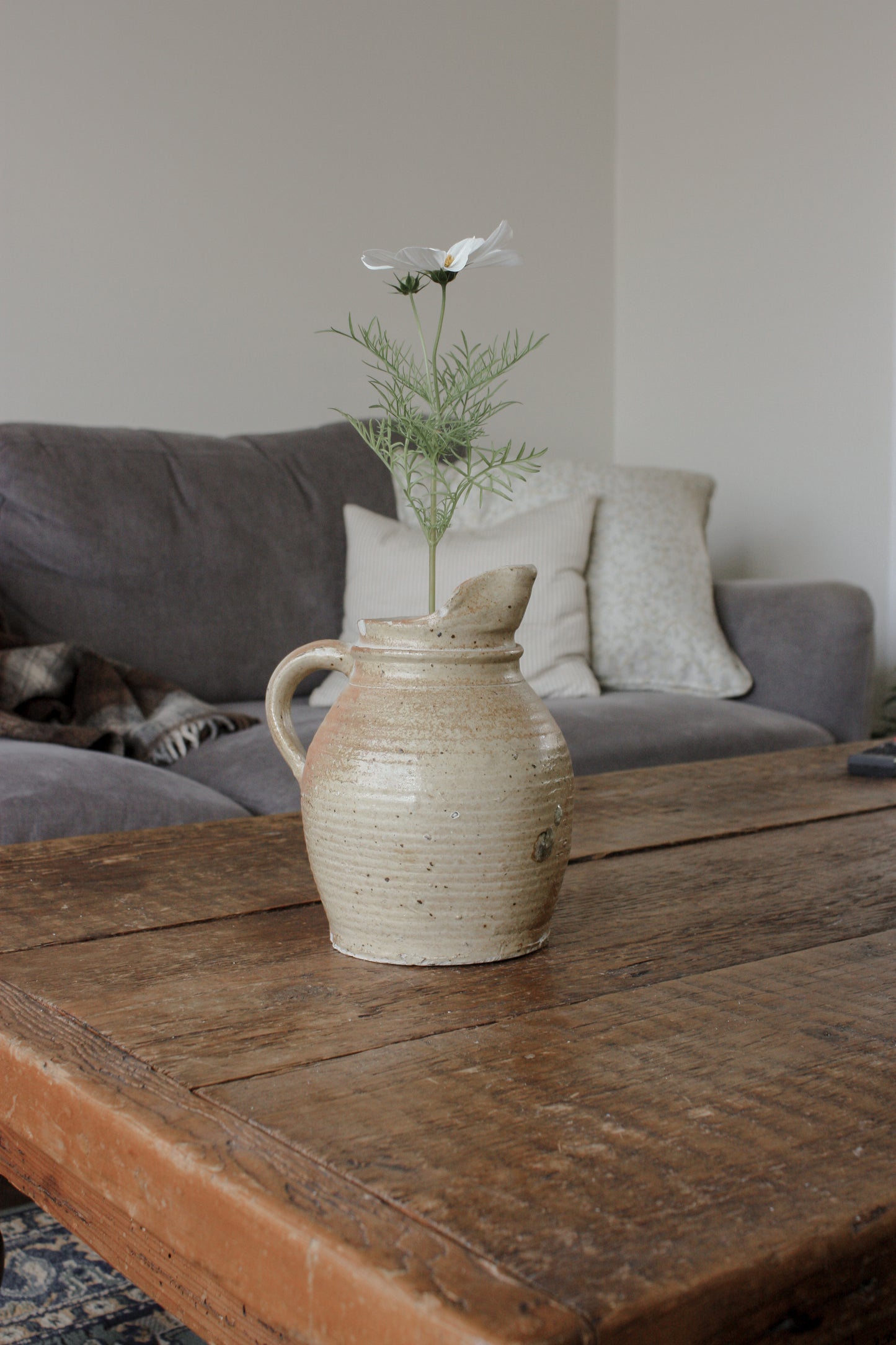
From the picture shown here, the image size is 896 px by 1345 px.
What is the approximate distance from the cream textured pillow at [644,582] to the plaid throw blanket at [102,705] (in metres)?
0.69

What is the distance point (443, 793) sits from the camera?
61 centimetres

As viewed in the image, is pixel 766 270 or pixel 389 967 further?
pixel 766 270

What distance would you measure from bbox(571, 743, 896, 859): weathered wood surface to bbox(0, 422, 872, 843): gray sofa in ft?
1.81

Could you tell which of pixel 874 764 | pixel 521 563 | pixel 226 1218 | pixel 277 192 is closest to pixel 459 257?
pixel 226 1218

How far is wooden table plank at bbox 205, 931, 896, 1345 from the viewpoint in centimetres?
35

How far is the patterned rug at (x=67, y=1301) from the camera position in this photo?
3.53ft

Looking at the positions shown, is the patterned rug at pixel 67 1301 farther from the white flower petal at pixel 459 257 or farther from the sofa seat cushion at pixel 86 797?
the white flower petal at pixel 459 257

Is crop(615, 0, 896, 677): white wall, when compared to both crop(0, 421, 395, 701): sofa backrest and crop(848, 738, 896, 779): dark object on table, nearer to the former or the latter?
Result: crop(0, 421, 395, 701): sofa backrest

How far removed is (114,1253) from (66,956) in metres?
0.20

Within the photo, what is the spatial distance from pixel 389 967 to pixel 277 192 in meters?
2.61

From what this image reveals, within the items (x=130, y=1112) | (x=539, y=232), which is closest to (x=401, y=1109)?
(x=130, y=1112)

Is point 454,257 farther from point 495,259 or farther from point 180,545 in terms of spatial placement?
point 180,545

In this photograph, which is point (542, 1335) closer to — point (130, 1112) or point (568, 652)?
point (130, 1112)

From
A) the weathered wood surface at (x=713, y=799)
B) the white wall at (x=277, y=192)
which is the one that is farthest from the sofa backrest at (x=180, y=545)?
the weathered wood surface at (x=713, y=799)
